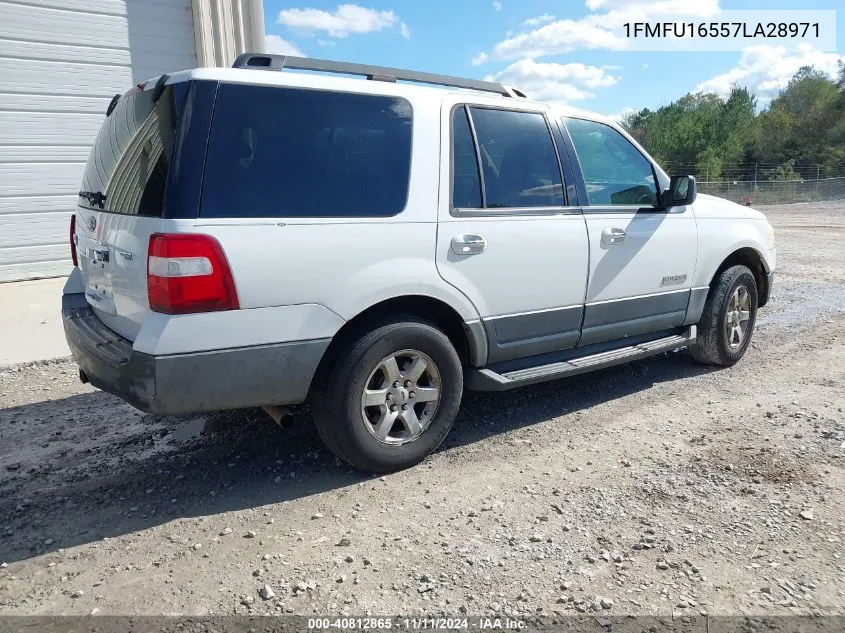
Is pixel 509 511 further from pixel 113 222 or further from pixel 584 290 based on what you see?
pixel 113 222

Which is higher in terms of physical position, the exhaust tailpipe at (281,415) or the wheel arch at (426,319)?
the wheel arch at (426,319)

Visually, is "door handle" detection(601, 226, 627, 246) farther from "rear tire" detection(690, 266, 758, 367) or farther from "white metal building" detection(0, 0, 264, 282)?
"white metal building" detection(0, 0, 264, 282)

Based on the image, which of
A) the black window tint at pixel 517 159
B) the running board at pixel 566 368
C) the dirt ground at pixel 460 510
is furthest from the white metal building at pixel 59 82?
the running board at pixel 566 368

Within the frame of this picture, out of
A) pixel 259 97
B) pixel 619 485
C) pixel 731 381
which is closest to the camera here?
pixel 259 97

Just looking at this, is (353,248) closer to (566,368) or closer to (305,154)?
(305,154)

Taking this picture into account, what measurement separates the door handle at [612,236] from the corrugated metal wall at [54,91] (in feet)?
25.7

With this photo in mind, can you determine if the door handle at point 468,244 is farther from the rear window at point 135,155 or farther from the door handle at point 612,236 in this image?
the rear window at point 135,155

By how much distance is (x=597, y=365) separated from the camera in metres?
4.24

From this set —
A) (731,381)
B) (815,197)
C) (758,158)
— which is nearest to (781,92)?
(758,158)

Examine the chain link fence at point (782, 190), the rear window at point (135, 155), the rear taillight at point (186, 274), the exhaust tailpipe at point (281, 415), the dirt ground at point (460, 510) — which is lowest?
the dirt ground at point (460, 510)

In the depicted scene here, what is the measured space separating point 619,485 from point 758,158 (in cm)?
6060

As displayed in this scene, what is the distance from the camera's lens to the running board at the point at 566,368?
3822 mm

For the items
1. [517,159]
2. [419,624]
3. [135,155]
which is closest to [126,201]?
[135,155]

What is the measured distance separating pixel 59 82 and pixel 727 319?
345 inches
